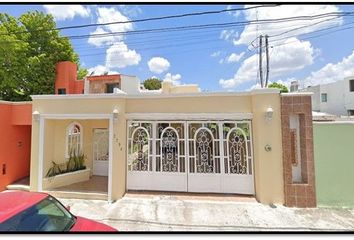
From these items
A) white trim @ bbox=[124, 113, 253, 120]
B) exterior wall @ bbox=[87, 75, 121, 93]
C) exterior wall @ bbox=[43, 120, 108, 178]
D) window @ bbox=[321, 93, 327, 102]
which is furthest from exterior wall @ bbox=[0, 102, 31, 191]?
window @ bbox=[321, 93, 327, 102]

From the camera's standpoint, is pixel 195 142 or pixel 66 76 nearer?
pixel 195 142

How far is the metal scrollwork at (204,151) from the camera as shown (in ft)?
28.1

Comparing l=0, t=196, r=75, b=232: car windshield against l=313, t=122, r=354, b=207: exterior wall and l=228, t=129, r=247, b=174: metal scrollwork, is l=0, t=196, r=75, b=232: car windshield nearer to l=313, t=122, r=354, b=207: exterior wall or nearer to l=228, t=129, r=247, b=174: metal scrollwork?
l=228, t=129, r=247, b=174: metal scrollwork

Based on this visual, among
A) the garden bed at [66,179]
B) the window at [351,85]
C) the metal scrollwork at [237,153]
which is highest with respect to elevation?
the window at [351,85]

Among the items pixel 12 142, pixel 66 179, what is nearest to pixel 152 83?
pixel 12 142

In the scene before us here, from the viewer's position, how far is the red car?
12.2 feet

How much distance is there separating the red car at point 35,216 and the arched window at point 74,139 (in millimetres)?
6638

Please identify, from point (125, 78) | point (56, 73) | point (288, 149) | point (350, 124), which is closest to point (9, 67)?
point (56, 73)

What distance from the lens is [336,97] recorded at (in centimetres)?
3103

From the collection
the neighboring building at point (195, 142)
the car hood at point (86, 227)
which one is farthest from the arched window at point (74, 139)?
the car hood at point (86, 227)

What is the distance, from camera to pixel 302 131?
7.82 metres

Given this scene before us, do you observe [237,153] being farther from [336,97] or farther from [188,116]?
[336,97]

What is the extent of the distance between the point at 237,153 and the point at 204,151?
1.24 meters

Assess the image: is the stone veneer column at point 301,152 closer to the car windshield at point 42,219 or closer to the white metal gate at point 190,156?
the white metal gate at point 190,156
